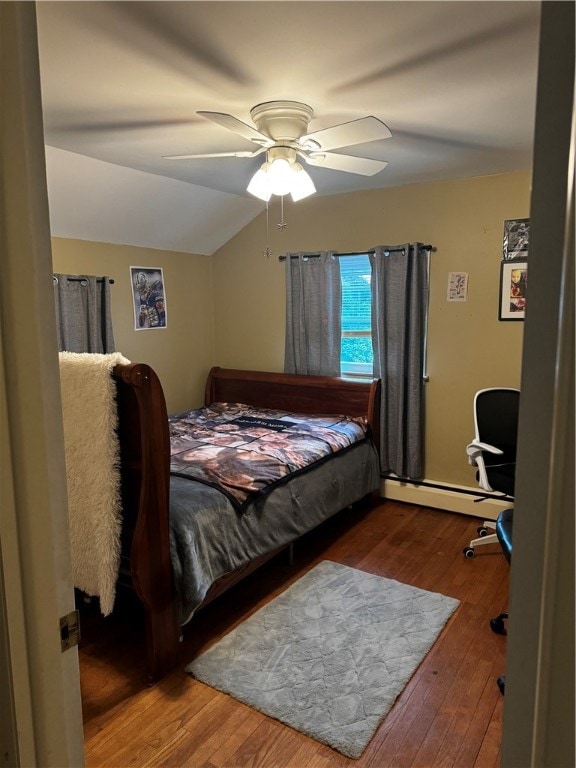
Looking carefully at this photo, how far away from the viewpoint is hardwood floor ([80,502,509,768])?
183 centimetres

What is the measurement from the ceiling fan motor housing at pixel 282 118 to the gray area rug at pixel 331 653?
2374mm

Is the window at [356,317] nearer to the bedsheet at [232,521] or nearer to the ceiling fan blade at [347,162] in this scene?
the bedsheet at [232,521]

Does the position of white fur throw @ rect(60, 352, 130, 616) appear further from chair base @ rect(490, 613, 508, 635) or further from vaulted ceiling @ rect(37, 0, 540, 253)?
chair base @ rect(490, 613, 508, 635)

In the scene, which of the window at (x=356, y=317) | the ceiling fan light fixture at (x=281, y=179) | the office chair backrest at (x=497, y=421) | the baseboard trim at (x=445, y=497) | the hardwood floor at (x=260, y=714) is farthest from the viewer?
the window at (x=356, y=317)

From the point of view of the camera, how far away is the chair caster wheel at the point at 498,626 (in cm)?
250

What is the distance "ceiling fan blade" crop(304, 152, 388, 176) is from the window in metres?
1.53

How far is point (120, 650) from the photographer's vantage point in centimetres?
242

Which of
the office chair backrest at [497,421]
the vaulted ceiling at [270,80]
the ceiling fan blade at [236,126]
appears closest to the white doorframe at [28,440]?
the vaulted ceiling at [270,80]

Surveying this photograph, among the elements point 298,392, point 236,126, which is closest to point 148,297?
point 298,392

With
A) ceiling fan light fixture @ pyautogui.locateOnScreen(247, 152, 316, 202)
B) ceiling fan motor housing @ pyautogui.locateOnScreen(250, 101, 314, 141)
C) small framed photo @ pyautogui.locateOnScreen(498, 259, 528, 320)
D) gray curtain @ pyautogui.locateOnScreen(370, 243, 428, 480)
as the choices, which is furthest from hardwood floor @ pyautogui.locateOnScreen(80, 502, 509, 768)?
ceiling fan motor housing @ pyautogui.locateOnScreen(250, 101, 314, 141)

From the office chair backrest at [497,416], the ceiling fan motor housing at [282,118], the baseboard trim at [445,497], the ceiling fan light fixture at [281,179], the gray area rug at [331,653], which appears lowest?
the gray area rug at [331,653]

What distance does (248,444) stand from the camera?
134 inches

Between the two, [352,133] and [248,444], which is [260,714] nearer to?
[248,444]

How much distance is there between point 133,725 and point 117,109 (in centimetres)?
259
